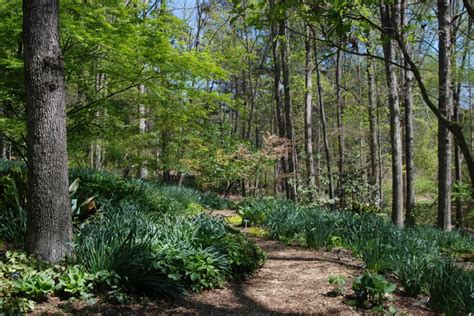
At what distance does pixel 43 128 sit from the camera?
4328mm

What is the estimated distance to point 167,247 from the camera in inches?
185

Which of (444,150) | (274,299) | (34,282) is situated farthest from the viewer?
(444,150)

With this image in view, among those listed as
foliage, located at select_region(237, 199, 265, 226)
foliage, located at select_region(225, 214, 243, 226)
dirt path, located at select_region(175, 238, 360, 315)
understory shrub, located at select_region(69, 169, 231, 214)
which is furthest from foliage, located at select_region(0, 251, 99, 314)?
foliage, located at select_region(237, 199, 265, 226)

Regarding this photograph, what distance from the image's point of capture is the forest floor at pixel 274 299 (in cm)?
389

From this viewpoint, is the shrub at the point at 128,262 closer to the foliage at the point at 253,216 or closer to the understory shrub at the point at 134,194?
the understory shrub at the point at 134,194

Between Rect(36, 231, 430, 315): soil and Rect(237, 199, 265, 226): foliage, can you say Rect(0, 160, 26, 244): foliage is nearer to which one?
Rect(36, 231, 430, 315): soil

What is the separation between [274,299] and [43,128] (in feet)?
10.3

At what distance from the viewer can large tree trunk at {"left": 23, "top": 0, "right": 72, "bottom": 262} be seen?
4.31 meters

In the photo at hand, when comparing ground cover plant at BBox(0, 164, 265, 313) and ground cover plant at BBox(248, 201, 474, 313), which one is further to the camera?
ground cover plant at BBox(248, 201, 474, 313)

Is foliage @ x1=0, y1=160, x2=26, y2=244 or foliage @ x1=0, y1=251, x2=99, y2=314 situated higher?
foliage @ x1=0, y1=160, x2=26, y2=244

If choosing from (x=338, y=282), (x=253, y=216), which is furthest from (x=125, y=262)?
(x=253, y=216)

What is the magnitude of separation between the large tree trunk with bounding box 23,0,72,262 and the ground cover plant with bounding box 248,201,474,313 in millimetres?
3920

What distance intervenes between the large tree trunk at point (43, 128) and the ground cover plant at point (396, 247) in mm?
3920

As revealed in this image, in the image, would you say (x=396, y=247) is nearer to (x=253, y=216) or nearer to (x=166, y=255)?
(x=166, y=255)
